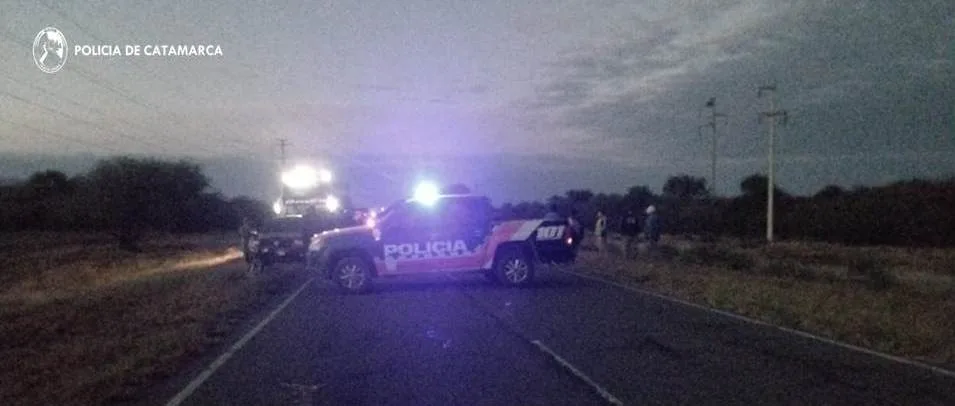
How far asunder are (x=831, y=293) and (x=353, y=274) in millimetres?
10141

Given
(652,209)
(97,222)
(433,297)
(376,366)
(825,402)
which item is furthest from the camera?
(97,222)

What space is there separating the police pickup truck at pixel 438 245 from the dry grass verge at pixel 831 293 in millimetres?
2894

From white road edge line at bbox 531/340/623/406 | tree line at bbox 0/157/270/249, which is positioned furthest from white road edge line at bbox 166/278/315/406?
tree line at bbox 0/157/270/249

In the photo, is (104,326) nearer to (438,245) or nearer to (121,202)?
(438,245)

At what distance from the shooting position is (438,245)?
24734 millimetres

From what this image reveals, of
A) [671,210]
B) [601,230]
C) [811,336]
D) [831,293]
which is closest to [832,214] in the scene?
[671,210]

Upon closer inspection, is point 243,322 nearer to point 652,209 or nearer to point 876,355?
point 876,355

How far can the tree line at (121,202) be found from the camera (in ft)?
222

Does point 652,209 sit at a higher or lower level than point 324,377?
higher

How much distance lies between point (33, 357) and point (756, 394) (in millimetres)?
9875

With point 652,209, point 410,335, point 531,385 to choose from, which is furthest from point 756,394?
point 652,209

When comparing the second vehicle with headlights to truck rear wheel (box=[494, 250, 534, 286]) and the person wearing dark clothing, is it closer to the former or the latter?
the person wearing dark clothing

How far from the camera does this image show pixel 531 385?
1118 centimetres

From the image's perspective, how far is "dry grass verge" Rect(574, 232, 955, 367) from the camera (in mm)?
15211
